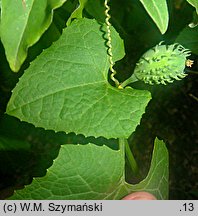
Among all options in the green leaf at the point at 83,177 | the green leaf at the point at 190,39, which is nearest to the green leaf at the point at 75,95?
the green leaf at the point at 83,177

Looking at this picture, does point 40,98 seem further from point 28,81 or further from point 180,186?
point 180,186

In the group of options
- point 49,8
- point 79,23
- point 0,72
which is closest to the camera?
point 49,8

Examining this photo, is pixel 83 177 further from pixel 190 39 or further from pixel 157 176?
pixel 190 39

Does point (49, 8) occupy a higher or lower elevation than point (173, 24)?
higher

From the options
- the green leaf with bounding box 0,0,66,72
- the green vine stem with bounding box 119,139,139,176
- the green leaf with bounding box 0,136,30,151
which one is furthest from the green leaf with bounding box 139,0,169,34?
the green leaf with bounding box 0,136,30,151

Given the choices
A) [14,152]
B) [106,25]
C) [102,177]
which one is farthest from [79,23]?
[14,152]
